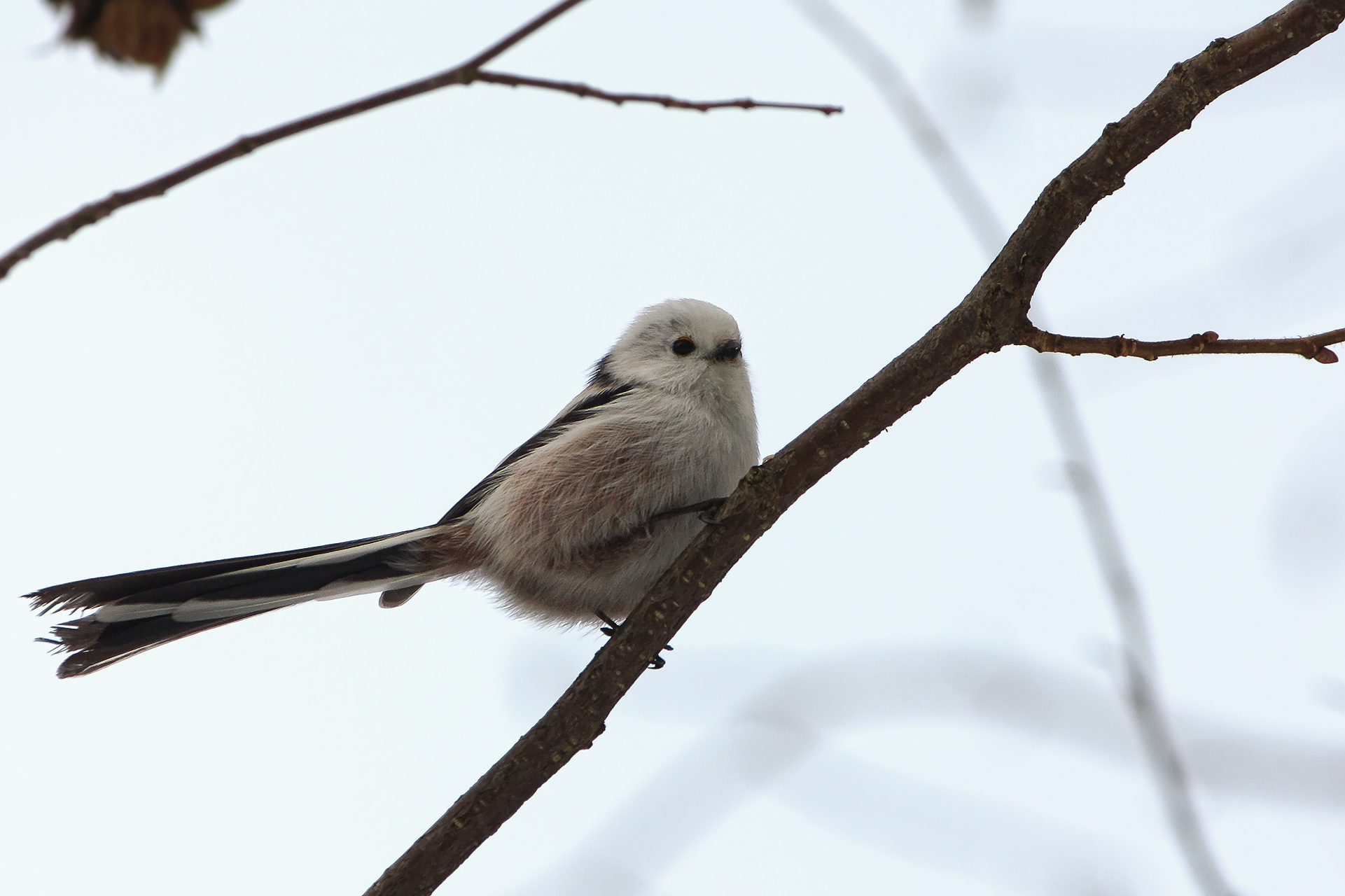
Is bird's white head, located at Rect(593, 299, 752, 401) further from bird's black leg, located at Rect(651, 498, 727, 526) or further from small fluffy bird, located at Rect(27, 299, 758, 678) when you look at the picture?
bird's black leg, located at Rect(651, 498, 727, 526)

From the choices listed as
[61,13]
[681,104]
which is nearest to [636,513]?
[681,104]

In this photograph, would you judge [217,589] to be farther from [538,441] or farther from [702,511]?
[702,511]

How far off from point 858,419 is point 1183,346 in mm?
780

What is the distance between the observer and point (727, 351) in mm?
4098

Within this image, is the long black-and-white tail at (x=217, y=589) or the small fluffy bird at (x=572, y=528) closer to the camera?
the long black-and-white tail at (x=217, y=589)

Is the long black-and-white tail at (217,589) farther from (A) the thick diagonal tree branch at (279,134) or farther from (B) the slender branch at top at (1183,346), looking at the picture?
(B) the slender branch at top at (1183,346)

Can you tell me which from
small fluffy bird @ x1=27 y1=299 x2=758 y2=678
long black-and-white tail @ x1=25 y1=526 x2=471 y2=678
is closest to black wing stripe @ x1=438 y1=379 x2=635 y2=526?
small fluffy bird @ x1=27 y1=299 x2=758 y2=678

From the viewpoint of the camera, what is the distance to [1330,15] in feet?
7.79

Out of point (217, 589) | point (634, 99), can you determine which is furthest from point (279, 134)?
point (217, 589)

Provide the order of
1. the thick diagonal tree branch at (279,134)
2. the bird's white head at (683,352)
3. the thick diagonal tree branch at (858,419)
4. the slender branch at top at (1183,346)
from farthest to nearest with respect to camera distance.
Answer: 1. the bird's white head at (683,352)
2. the thick diagonal tree branch at (858,419)
3. the slender branch at top at (1183,346)
4. the thick diagonal tree branch at (279,134)

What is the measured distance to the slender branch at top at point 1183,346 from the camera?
2.22m

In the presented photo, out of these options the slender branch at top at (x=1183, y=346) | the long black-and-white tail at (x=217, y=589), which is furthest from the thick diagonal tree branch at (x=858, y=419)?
the long black-and-white tail at (x=217, y=589)

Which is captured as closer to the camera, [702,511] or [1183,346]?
[1183,346]

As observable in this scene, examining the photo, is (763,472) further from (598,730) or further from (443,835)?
(443,835)
